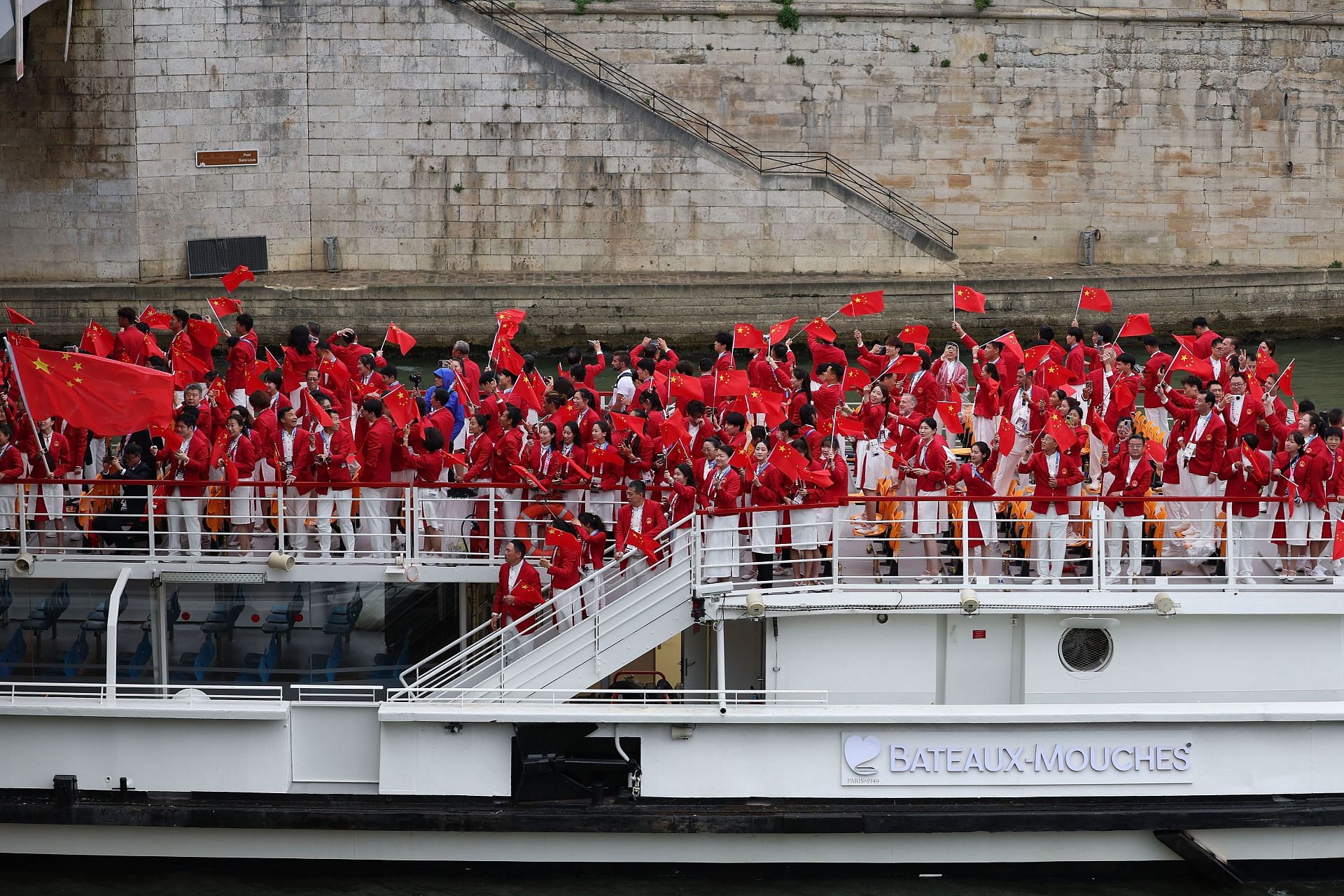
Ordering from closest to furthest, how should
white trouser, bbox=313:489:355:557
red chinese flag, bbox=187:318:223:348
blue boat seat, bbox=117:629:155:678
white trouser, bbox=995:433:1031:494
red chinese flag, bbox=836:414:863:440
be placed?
blue boat seat, bbox=117:629:155:678, white trouser, bbox=313:489:355:557, red chinese flag, bbox=836:414:863:440, white trouser, bbox=995:433:1031:494, red chinese flag, bbox=187:318:223:348

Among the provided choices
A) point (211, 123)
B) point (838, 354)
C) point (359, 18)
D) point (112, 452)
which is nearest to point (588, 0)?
point (359, 18)

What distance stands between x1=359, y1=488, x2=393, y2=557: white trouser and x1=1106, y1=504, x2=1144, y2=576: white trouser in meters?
5.14

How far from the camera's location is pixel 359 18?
30.5m

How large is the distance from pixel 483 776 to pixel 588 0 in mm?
23647

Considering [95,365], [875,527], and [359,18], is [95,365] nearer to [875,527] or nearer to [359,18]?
[875,527]

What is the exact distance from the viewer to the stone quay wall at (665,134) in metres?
30.7

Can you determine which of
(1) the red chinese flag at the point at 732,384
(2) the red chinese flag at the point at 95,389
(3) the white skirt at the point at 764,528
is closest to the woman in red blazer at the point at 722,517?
(3) the white skirt at the point at 764,528

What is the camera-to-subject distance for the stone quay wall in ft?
101

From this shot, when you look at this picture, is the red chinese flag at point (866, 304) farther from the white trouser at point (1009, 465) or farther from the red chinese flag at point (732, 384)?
the red chinese flag at point (732, 384)

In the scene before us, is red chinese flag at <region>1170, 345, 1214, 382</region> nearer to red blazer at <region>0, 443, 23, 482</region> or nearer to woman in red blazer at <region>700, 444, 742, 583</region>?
woman in red blazer at <region>700, 444, 742, 583</region>

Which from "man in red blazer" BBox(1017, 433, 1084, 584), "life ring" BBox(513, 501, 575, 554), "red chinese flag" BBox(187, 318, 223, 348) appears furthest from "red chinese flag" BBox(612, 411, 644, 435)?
"red chinese flag" BBox(187, 318, 223, 348)

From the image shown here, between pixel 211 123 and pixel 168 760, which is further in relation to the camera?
pixel 211 123

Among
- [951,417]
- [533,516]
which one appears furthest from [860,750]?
[533,516]

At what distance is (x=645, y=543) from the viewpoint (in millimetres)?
11500
